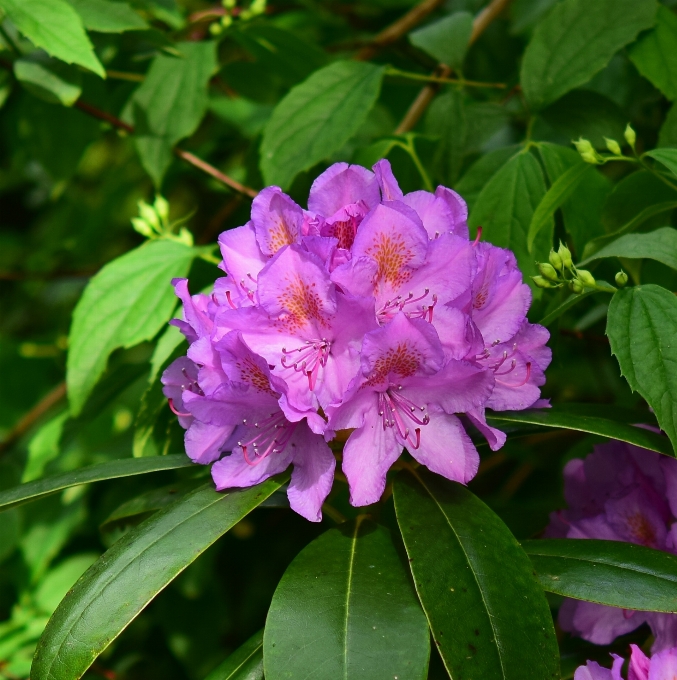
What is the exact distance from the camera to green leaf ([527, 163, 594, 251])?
109 cm

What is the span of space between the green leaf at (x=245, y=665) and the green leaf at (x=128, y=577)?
19cm

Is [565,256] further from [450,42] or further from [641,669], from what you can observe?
[450,42]

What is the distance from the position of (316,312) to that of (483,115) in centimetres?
66

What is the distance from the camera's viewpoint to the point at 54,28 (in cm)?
124

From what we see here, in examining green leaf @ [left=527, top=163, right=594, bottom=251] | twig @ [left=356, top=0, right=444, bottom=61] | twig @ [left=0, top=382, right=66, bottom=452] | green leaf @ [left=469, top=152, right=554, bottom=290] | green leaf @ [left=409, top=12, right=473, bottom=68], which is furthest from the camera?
twig @ [left=0, top=382, right=66, bottom=452]

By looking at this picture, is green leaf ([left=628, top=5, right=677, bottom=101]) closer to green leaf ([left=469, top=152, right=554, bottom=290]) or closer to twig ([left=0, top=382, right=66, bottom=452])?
green leaf ([left=469, top=152, right=554, bottom=290])

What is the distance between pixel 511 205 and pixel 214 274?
501 mm

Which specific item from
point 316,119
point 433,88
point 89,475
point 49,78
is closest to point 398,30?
point 433,88

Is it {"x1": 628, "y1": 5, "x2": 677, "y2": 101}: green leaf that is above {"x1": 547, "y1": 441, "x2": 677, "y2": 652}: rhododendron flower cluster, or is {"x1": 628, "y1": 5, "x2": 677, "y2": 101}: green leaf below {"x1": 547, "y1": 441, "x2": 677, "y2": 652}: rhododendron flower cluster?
above

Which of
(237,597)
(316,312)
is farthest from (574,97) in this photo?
(237,597)

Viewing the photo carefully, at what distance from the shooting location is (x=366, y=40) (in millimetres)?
1848

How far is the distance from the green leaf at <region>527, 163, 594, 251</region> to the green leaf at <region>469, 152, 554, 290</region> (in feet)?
0.26

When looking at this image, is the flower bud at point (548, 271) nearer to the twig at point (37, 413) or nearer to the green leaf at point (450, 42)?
the green leaf at point (450, 42)

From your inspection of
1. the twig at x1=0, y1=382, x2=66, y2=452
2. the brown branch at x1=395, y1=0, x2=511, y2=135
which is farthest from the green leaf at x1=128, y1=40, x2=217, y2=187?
the twig at x1=0, y1=382, x2=66, y2=452
